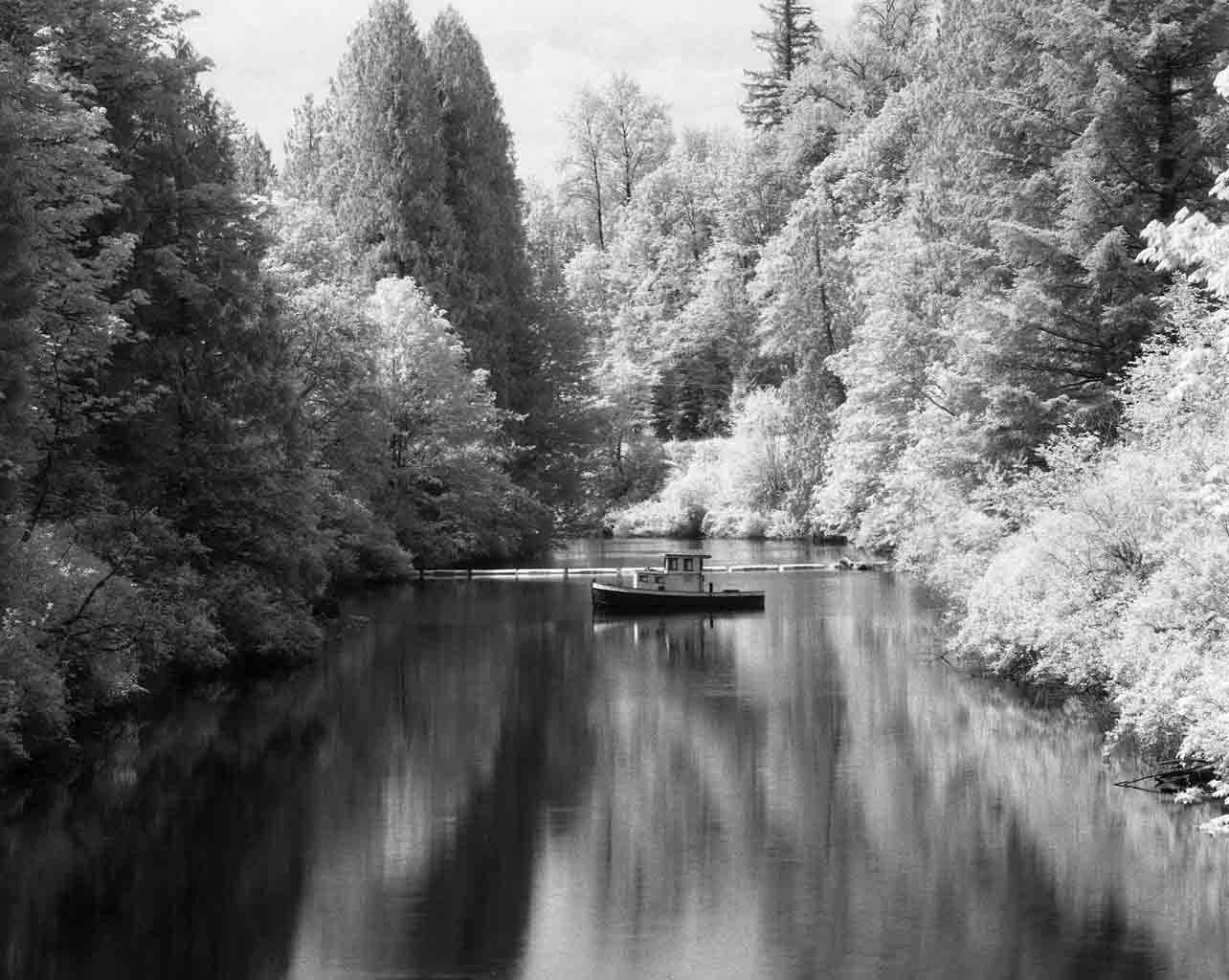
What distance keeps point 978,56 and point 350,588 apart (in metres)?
21.7

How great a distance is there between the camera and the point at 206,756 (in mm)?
20922

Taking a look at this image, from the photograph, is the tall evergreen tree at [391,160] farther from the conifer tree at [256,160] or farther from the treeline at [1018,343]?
the treeline at [1018,343]

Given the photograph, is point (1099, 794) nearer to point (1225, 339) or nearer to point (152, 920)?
point (1225, 339)

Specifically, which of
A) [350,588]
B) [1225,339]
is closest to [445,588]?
[350,588]

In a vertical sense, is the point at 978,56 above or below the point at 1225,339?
above

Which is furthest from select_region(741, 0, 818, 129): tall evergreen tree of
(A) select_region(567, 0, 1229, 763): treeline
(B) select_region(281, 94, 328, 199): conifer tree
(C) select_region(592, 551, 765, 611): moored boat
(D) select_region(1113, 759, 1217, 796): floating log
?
(D) select_region(1113, 759, 1217, 796): floating log

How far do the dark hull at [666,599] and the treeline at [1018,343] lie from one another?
14.3 ft

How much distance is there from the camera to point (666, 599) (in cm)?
4016

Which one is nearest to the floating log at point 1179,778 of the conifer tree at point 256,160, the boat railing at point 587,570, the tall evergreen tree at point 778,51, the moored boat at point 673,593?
the moored boat at point 673,593

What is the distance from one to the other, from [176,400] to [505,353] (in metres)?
31.2

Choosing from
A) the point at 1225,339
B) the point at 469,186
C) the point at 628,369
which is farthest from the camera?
the point at 628,369

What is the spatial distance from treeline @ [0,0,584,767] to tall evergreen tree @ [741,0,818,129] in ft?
125

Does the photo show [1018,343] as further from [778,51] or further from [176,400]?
[778,51]

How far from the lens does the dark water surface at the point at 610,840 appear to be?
12.9 metres
